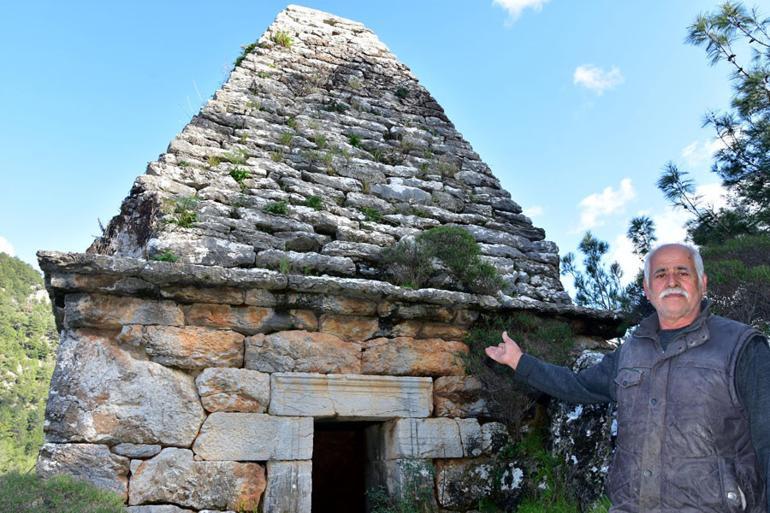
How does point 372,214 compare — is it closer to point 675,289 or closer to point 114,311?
point 114,311

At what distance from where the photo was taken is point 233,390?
390cm

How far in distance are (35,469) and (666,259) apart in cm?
370

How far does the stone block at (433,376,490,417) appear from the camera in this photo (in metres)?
4.42

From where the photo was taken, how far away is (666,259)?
253cm

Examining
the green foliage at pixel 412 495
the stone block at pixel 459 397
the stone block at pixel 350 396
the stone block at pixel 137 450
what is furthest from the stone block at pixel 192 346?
the stone block at pixel 459 397

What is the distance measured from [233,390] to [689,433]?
279 centimetres

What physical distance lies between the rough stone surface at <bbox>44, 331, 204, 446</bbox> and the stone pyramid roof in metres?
0.83

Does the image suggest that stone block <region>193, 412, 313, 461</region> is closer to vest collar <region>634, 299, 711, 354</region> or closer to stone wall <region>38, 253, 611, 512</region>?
stone wall <region>38, 253, 611, 512</region>

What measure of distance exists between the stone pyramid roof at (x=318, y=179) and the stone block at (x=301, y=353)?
0.57 m

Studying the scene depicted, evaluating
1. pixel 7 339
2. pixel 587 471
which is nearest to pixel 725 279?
pixel 587 471

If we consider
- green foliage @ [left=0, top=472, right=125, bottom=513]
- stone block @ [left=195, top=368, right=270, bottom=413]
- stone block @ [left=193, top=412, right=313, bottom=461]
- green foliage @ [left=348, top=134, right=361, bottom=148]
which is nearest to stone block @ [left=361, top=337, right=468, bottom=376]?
stone block @ [left=193, top=412, right=313, bottom=461]

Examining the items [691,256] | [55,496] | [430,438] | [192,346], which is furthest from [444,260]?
[55,496]

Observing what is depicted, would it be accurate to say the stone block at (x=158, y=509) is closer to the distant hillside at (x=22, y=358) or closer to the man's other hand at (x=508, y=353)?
the man's other hand at (x=508, y=353)

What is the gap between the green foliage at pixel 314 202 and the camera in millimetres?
5199
